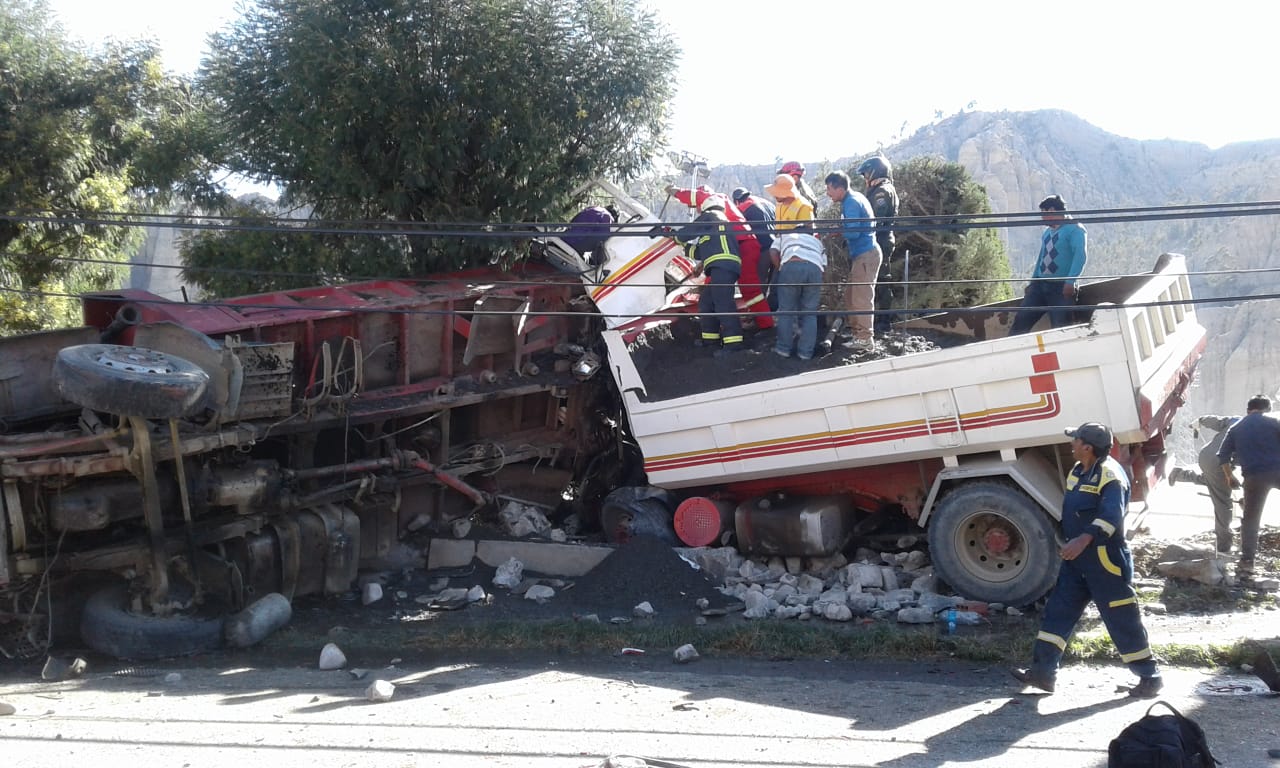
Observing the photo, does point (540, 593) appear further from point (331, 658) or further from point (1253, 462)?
point (1253, 462)

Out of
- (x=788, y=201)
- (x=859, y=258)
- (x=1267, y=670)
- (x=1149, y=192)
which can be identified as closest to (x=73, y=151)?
(x=788, y=201)

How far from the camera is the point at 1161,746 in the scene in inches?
148

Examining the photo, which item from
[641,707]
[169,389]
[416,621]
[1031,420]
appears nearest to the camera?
[641,707]

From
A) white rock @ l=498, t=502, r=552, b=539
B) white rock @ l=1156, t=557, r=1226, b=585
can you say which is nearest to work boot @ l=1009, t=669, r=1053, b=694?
white rock @ l=1156, t=557, r=1226, b=585

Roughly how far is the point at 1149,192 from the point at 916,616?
41477mm

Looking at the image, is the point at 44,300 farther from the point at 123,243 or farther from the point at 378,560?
the point at 378,560

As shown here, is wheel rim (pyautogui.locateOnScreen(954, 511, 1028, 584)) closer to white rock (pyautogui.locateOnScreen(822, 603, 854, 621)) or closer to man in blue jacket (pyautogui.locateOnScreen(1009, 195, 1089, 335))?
white rock (pyautogui.locateOnScreen(822, 603, 854, 621))

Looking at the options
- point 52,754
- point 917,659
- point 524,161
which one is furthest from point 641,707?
point 524,161

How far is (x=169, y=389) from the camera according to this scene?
6387 millimetres

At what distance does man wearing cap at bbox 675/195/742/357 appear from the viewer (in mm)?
8648

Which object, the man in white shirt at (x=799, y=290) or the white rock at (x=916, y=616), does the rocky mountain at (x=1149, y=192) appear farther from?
the white rock at (x=916, y=616)

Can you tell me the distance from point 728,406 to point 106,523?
420 cm

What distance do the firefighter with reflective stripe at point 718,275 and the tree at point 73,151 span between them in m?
7.20

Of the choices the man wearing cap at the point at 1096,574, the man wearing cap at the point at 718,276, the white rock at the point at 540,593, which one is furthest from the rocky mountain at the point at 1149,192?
the man wearing cap at the point at 1096,574
